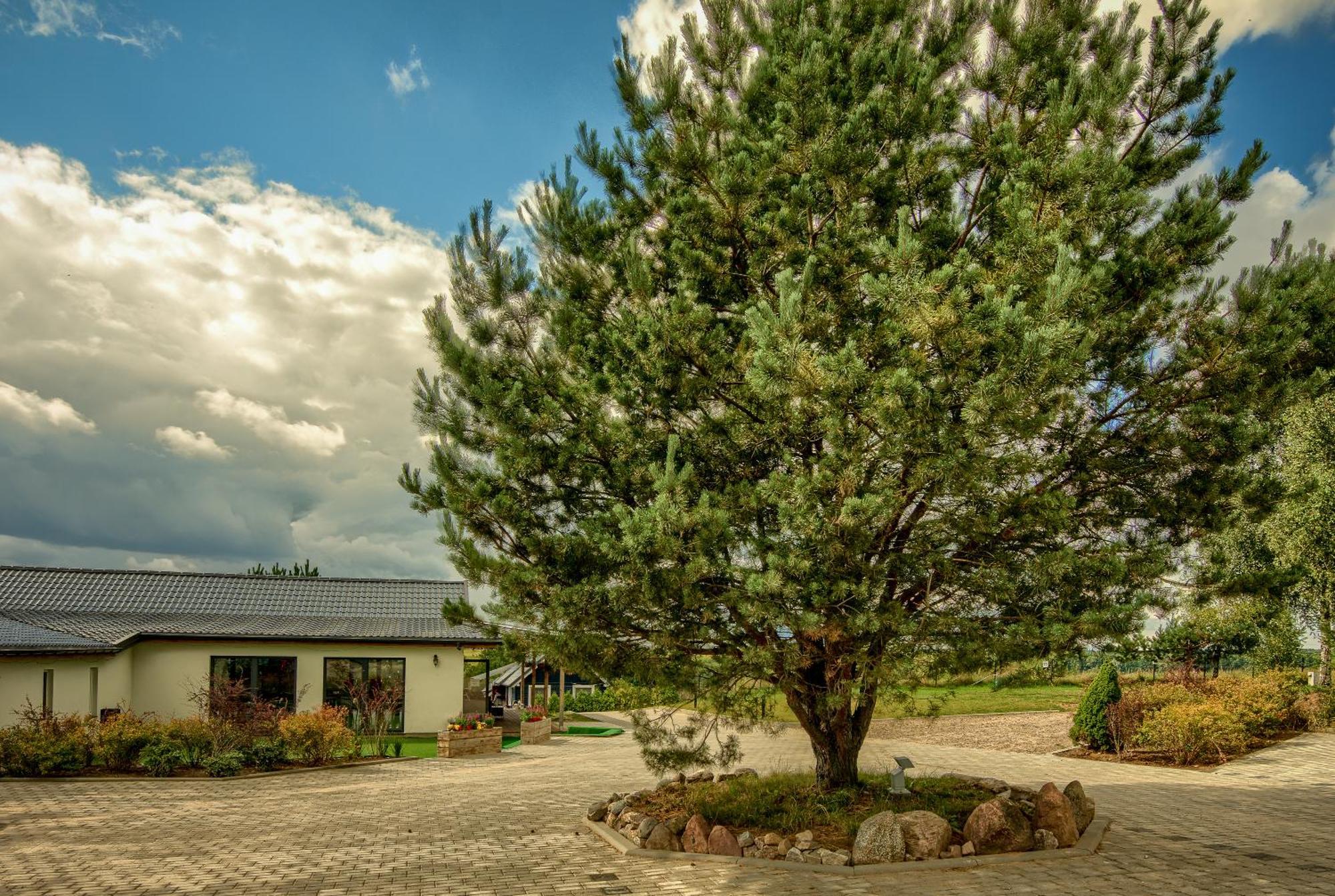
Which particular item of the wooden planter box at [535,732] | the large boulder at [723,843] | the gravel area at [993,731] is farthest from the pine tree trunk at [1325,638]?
the wooden planter box at [535,732]

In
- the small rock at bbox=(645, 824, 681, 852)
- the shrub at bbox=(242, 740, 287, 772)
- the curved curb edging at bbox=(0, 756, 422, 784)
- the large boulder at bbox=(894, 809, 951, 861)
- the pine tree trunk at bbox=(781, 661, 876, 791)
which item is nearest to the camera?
the large boulder at bbox=(894, 809, 951, 861)

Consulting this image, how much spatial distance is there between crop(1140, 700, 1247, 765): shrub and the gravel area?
8.15 ft

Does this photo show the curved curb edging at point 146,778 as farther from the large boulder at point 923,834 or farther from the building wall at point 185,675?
the large boulder at point 923,834

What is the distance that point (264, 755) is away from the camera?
15.2 metres

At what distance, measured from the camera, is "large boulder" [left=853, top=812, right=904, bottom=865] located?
808 centimetres

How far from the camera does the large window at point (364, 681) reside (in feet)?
68.8

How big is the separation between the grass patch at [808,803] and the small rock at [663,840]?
495mm

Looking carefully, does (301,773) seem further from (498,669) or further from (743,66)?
(498,669)

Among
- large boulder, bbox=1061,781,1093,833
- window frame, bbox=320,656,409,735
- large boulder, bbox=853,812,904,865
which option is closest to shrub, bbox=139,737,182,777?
window frame, bbox=320,656,409,735

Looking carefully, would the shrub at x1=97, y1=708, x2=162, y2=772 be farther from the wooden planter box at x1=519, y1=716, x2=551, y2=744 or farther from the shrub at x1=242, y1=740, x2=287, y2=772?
Answer: the wooden planter box at x1=519, y1=716, x2=551, y2=744

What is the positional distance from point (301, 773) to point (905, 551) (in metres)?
12.1

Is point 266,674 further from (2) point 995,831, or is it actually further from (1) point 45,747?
(2) point 995,831

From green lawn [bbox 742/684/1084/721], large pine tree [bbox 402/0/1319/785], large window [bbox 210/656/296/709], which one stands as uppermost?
large pine tree [bbox 402/0/1319/785]

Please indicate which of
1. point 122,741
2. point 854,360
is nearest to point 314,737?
point 122,741
